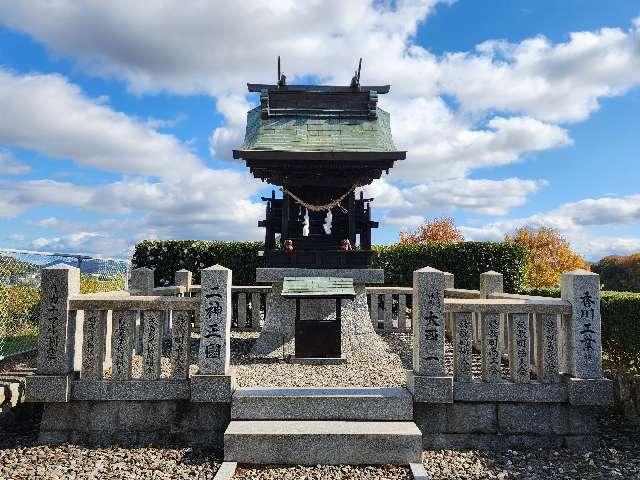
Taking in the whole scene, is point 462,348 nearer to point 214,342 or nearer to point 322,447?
point 322,447

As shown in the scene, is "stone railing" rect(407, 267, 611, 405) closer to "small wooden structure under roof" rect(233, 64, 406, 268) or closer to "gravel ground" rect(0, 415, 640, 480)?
"gravel ground" rect(0, 415, 640, 480)

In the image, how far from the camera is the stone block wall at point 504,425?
6426 millimetres

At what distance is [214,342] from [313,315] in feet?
15.4

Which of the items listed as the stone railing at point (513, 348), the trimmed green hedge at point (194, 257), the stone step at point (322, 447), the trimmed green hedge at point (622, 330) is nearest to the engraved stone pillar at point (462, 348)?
the stone railing at point (513, 348)

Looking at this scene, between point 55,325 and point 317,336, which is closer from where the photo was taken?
point 55,325

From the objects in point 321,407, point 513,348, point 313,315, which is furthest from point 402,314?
point 321,407

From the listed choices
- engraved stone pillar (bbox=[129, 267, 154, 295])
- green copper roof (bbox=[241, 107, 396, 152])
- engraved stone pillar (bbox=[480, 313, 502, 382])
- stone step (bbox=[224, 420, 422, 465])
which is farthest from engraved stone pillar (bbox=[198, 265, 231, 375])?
green copper roof (bbox=[241, 107, 396, 152])

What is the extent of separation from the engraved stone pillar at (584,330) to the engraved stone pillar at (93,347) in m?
6.95

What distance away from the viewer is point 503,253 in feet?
51.5

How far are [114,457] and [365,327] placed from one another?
616cm

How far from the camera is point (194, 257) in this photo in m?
16.7

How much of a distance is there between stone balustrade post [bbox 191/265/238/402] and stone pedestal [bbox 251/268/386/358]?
3933mm

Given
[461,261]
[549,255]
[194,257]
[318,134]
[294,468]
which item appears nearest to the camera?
[294,468]

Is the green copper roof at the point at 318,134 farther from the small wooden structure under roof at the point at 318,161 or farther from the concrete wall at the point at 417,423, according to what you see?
the concrete wall at the point at 417,423
